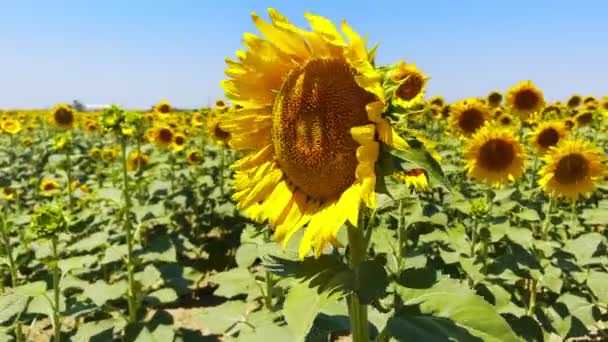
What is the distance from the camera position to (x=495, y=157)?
4762 mm

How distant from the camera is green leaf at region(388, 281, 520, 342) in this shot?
1406 mm

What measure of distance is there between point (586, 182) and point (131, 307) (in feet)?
12.6

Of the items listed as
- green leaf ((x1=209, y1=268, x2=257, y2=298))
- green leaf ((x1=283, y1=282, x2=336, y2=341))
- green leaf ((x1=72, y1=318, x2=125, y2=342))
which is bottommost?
green leaf ((x1=72, y1=318, x2=125, y2=342))

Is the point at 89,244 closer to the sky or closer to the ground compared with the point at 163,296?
closer to the sky

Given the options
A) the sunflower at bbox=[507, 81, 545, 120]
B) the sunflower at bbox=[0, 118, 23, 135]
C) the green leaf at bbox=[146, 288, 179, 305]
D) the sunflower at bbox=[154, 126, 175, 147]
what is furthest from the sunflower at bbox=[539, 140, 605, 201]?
the sunflower at bbox=[0, 118, 23, 135]

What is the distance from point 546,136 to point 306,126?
4875mm

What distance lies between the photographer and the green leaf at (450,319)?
1.41 m

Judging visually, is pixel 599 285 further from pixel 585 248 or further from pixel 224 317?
pixel 224 317

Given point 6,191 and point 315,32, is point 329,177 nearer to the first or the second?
point 315,32

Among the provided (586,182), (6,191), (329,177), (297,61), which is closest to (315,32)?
(297,61)

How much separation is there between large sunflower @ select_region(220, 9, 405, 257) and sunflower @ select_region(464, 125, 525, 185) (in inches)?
140

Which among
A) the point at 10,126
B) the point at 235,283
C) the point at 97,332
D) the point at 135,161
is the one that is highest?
the point at 10,126

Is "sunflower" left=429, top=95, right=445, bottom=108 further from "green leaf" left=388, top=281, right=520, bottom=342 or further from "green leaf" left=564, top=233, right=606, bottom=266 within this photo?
"green leaf" left=388, top=281, right=520, bottom=342

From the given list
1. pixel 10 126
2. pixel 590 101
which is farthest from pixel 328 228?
pixel 10 126
